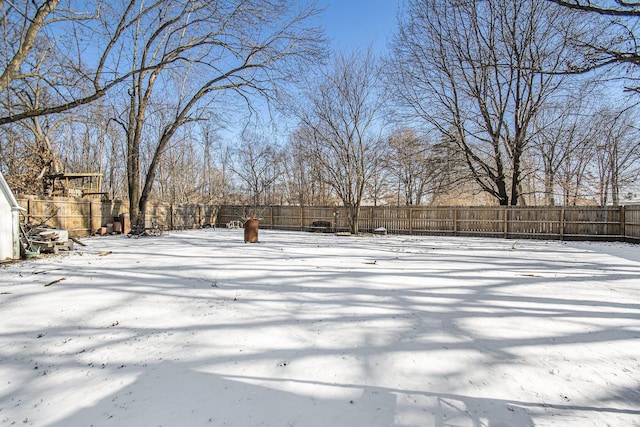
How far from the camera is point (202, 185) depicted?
30047 mm

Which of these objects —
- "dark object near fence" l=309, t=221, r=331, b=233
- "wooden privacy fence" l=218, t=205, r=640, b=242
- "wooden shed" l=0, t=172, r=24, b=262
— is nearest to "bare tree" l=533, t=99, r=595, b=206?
"wooden privacy fence" l=218, t=205, r=640, b=242

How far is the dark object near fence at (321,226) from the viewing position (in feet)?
61.5

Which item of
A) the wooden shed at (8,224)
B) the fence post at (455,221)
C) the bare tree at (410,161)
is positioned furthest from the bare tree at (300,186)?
the wooden shed at (8,224)

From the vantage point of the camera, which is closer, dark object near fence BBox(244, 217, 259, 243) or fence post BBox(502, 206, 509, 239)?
dark object near fence BBox(244, 217, 259, 243)

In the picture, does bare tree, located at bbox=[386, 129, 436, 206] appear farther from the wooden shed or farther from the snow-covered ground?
the wooden shed

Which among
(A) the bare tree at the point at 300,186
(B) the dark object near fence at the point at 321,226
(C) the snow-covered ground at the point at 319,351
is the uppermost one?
(A) the bare tree at the point at 300,186

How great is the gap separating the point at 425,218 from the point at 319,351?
48.4ft

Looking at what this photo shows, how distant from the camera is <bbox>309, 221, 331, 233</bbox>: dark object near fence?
18734 mm

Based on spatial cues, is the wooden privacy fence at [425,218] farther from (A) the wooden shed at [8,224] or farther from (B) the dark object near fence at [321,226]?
(A) the wooden shed at [8,224]

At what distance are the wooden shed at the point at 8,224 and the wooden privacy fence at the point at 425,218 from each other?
9.63ft

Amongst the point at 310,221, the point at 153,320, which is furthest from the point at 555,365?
the point at 310,221

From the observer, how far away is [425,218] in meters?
16.6

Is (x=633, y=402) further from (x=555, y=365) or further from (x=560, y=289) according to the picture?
(x=560, y=289)

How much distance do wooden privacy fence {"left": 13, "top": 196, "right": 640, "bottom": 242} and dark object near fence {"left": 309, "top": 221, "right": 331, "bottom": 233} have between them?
11.6 inches
